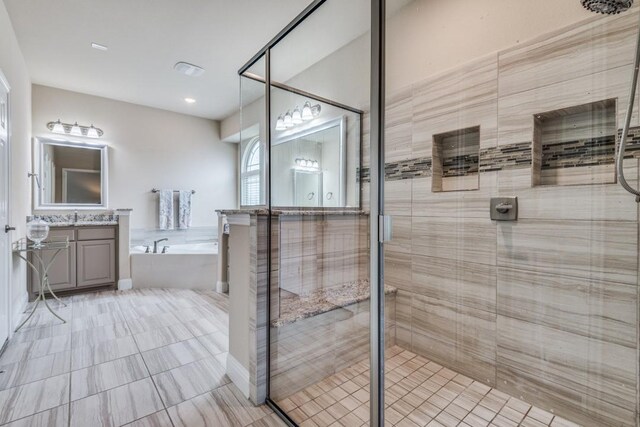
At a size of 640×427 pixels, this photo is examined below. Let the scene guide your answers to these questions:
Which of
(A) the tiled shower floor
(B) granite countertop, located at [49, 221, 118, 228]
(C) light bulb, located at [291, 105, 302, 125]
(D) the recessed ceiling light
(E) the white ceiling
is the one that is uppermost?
(E) the white ceiling

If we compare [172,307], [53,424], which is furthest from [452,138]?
[172,307]

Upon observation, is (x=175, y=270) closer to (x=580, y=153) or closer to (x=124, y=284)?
(x=124, y=284)

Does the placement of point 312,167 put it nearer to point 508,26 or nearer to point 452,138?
point 452,138

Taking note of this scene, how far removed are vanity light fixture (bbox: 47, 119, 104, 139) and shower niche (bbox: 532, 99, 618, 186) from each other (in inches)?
199

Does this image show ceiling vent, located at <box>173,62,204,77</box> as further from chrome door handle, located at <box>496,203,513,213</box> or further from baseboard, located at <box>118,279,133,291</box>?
chrome door handle, located at <box>496,203,513,213</box>

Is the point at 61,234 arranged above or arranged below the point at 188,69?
below

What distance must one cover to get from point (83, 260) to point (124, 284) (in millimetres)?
541

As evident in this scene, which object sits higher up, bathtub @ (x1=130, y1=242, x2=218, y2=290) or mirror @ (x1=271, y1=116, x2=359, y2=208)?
mirror @ (x1=271, y1=116, x2=359, y2=208)

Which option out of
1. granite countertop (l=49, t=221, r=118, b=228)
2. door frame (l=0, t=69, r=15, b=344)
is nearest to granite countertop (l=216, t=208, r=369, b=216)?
door frame (l=0, t=69, r=15, b=344)

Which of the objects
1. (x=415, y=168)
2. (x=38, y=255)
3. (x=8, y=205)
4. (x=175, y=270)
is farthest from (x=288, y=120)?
(x=38, y=255)

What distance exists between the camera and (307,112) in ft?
8.39

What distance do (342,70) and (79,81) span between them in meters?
3.57

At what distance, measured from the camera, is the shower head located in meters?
1.29

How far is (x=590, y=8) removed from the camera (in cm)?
138
